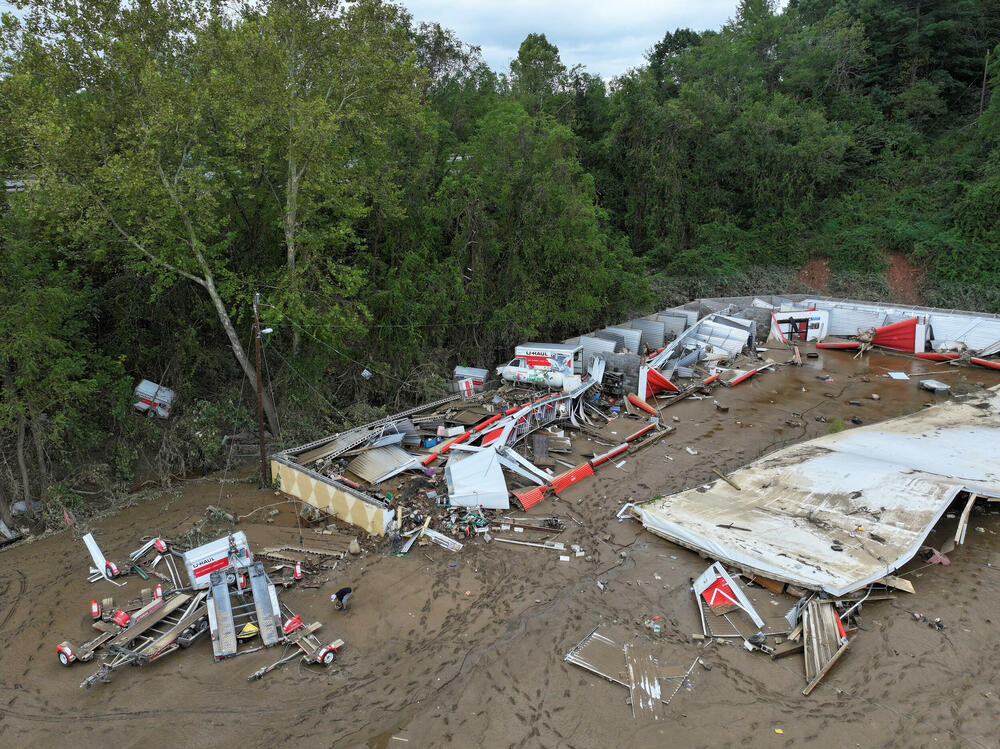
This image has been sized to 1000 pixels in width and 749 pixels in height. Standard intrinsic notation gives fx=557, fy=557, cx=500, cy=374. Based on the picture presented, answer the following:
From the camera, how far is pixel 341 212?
1595cm

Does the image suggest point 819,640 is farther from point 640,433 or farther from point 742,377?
point 742,377

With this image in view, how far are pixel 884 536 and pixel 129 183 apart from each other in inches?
613

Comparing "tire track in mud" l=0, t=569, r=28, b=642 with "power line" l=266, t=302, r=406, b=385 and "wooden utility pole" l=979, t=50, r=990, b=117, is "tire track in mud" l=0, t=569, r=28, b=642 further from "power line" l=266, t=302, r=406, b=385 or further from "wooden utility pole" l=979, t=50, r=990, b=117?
"wooden utility pole" l=979, t=50, r=990, b=117

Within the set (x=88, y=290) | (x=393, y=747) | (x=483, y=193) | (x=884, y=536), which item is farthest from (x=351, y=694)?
(x=483, y=193)

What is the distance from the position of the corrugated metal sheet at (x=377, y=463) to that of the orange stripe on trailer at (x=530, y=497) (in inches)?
112

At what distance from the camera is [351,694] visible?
7441 millimetres

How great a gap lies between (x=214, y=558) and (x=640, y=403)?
1250 centimetres

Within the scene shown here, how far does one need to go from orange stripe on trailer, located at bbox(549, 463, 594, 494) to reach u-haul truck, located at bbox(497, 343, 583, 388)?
13.0 feet

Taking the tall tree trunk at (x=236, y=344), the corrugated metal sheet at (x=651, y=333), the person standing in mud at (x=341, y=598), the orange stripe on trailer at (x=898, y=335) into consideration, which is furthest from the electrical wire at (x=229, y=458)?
the orange stripe on trailer at (x=898, y=335)

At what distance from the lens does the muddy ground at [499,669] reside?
6875 millimetres

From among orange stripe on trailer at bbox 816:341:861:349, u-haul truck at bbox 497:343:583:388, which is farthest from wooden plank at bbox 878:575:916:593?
orange stripe on trailer at bbox 816:341:861:349

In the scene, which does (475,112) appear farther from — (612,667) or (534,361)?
(612,667)

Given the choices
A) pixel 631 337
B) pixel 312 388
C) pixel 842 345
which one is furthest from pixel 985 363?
pixel 312 388

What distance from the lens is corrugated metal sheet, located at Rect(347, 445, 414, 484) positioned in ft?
42.2
